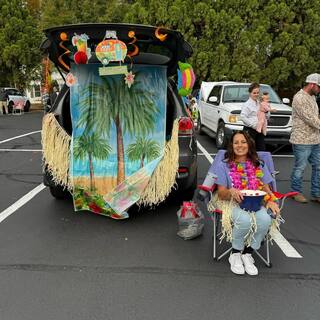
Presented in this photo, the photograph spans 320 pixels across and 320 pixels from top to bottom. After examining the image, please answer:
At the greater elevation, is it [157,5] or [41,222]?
[157,5]

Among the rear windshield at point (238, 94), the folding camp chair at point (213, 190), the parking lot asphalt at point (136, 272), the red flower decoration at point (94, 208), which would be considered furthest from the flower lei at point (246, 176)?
the rear windshield at point (238, 94)

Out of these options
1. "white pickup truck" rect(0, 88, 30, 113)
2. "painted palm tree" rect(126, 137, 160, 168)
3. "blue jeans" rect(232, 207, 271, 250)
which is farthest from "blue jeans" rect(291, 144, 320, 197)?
"white pickup truck" rect(0, 88, 30, 113)

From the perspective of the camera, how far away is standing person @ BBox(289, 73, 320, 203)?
5504 millimetres

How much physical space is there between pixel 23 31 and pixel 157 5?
10.5m

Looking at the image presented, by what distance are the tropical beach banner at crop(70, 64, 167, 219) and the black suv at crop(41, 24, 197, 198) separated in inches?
4.6

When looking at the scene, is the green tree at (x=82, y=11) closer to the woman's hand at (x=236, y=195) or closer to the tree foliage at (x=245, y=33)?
the tree foliage at (x=245, y=33)

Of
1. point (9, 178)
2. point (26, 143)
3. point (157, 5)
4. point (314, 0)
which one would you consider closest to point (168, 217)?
point (9, 178)

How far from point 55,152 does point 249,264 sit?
8.35ft

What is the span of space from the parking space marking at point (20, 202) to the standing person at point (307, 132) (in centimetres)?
372

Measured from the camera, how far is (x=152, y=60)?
498 cm

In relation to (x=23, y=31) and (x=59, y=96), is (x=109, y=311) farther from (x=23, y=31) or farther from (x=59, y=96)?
(x=23, y=31)

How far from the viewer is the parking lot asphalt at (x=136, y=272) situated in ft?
9.90

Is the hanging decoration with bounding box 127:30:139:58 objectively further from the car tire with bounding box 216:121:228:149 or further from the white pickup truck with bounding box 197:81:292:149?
the car tire with bounding box 216:121:228:149

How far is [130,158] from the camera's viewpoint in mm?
5141
